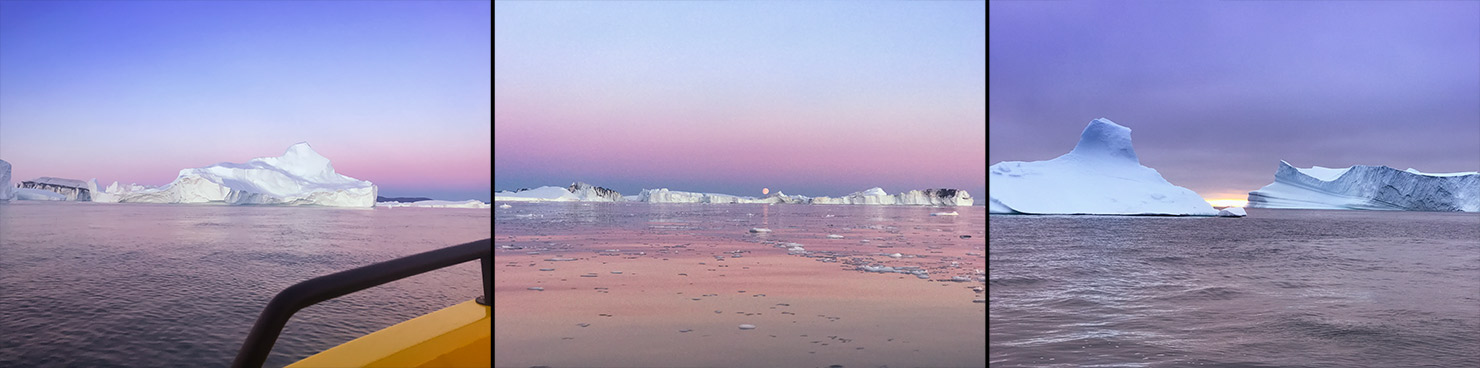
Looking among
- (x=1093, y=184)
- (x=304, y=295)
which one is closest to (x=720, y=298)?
(x=304, y=295)

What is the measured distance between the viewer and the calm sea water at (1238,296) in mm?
4172

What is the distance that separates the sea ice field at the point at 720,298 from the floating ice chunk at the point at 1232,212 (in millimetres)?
12936

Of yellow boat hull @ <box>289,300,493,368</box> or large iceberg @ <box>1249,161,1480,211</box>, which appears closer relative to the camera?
yellow boat hull @ <box>289,300,493,368</box>

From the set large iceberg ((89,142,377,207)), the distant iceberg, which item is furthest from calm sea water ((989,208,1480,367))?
large iceberg ((89,142,377,207))

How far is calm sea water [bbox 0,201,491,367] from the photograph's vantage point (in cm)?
605

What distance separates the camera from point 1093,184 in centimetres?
1551

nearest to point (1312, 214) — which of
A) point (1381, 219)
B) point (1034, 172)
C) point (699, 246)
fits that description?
point (1381, 219)

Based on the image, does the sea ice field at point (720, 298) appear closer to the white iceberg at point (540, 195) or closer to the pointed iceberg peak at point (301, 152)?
the white iceberg at point (540, 195)

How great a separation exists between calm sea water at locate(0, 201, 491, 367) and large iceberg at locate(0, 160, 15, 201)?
0.26 metres

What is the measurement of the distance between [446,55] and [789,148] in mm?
6941

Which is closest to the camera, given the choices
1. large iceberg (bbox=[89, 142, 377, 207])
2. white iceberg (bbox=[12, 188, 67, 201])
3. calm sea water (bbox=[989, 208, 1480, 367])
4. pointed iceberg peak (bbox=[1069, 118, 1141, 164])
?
calm sea water (bbox=[989, 208, 1480, 367])

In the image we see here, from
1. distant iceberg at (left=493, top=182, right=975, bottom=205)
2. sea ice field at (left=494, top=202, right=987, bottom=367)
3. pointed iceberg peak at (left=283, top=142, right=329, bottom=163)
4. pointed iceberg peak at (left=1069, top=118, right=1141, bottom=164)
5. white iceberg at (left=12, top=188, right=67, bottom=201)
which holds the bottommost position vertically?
sea ice field at (left=494, top=202, right=987, bottom=367)

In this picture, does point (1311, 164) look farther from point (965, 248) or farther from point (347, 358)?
point (347, 358)

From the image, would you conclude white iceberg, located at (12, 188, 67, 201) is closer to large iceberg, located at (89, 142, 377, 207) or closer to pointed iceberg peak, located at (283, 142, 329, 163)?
large iceberg, located at (89, 142, 377, 207)
